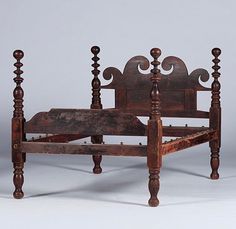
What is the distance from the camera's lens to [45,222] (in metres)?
6.55

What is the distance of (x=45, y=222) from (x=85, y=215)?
37cm

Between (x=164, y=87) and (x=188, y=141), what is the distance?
1350 millimetres

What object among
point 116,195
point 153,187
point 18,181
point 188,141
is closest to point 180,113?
point 188,141

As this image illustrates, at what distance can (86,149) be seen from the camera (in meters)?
7.36

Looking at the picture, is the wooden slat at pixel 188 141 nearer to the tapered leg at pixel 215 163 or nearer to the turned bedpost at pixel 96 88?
the tapered leg at pixel 215 163

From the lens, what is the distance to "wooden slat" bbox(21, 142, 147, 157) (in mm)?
7230

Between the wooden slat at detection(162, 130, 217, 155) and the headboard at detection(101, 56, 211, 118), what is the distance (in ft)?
1.34

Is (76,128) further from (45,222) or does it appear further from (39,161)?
(39,161)

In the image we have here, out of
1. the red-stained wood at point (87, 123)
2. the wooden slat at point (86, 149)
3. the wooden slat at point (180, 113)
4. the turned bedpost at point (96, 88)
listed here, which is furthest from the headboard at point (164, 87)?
the wooden slat at point (86, 149)

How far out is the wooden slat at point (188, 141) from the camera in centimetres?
735

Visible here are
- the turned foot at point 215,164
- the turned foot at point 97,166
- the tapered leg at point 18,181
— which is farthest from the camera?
the turned foot at point 97,166

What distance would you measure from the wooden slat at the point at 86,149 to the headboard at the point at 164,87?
180 cm

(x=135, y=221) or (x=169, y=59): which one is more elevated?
(x=169, y=59)

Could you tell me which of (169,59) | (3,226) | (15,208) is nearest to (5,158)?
(169,59)
